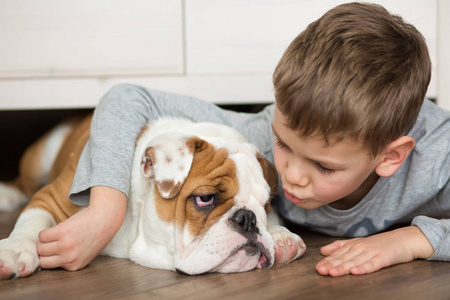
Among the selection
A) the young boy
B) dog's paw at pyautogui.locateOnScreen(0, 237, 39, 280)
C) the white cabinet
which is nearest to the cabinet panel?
the white cabinet

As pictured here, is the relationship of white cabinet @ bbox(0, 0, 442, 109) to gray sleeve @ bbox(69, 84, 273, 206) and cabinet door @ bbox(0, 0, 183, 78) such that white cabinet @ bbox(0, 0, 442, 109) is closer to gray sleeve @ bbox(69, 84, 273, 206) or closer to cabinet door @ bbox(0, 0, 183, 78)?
cabinet door @ bbox(0, 0, 183, 78)

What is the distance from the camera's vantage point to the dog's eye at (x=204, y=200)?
131 cm

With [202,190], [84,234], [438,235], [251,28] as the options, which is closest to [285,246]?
[202,190]

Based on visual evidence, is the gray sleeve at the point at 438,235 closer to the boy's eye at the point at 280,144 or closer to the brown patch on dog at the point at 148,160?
the boy's eye at the point at 280,144

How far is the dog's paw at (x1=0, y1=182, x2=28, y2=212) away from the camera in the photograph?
215 centimetres

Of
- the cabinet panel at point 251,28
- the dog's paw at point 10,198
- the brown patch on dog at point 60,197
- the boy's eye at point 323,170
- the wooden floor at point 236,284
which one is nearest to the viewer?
the wooden floor at point 236,284

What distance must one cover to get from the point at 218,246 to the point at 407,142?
1.77 feet

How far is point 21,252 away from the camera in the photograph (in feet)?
4.18

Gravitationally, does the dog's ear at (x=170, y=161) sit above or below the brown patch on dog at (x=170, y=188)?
above

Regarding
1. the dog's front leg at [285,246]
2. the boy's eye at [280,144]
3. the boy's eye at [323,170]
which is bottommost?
the dog's front leg at [285,246]

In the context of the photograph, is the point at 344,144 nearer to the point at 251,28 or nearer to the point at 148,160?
the point at 148,160

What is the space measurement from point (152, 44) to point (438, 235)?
1235mm

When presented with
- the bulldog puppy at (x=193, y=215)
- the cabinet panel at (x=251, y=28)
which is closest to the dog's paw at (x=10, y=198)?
the bulldog puppy at (x=193, y=215)

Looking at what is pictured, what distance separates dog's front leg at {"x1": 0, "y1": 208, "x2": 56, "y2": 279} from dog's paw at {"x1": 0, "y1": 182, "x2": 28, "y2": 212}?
29.7 inches
